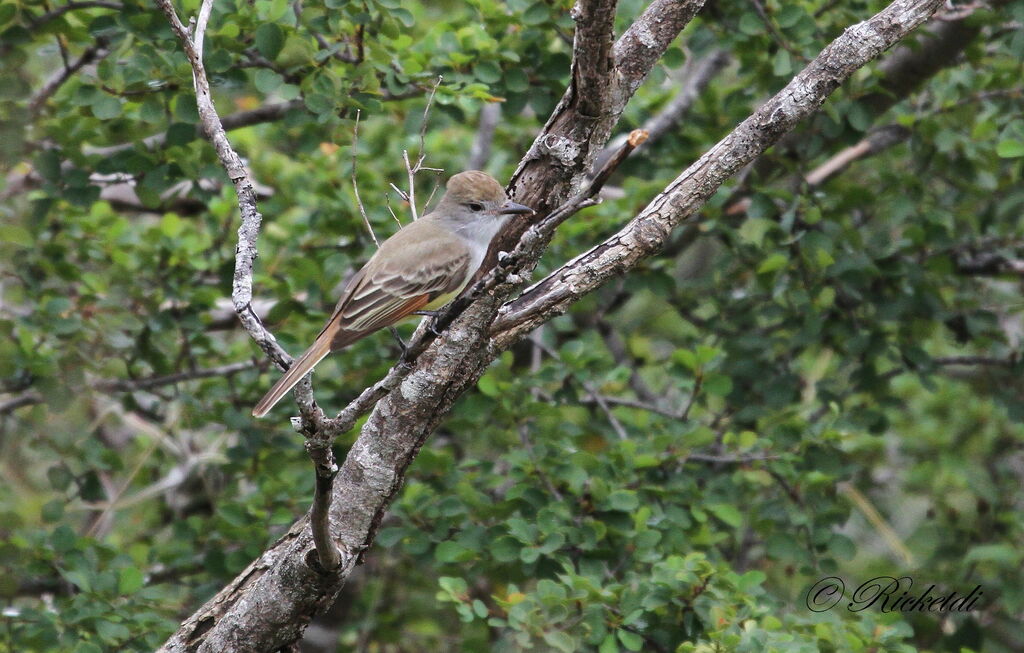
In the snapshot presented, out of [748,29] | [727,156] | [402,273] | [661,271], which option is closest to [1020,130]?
[748,29]

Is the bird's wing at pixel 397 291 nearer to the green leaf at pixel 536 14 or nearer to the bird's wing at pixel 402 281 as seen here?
the bird's wing at pixel 402 281

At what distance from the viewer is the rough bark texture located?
356cm

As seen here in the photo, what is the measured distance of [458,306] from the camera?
3.30m

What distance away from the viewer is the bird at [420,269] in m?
4.29

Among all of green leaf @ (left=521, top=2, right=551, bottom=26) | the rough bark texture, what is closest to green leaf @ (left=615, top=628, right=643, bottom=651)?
the rough bark texture

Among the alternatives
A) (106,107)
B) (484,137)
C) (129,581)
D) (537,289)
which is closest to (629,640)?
(537,289)

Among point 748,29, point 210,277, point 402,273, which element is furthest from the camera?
point 210,277

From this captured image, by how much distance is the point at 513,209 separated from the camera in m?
3.86

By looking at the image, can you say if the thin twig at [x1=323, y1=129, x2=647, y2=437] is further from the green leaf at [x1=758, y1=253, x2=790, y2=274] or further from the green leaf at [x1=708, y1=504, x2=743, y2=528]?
A: the green leaf at [x1=758, y1=253, x2=790, y2=274]

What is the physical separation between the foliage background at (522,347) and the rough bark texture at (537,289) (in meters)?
0.84

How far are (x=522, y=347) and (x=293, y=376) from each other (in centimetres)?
359

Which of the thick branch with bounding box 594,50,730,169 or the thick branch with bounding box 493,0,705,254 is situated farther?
the thick branch with bounding box 594,50,730,169

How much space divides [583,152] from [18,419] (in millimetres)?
3823

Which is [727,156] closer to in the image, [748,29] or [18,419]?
[748,29]
